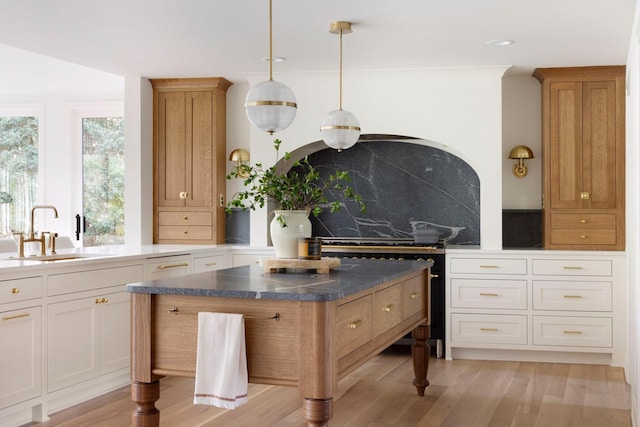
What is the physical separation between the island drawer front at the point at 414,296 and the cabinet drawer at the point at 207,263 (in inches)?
77.1

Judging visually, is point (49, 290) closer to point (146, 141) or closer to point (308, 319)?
point (308, 319)

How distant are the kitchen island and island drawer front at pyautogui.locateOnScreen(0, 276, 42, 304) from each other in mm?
1055

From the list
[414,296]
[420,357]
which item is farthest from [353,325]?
[420,357]

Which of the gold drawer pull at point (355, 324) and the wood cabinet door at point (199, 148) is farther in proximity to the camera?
the wood cabinet door at point (199, 148)

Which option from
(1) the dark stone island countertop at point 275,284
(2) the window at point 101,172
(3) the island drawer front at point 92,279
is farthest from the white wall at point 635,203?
(2) the window at point 101,172

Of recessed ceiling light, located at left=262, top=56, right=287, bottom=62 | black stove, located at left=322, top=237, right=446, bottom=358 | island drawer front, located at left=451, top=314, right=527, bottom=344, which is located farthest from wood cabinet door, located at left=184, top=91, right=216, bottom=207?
island drawer front, located at left=451, top=314, right=527, bottom=344

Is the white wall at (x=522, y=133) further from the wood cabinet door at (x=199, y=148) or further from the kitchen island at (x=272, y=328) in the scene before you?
the kitchen island at (x=272, y=328)

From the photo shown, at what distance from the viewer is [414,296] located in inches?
165

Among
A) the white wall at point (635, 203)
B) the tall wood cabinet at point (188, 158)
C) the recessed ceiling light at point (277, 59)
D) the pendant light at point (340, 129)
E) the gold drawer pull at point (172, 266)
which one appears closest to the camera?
the white wall at point (635, 203)

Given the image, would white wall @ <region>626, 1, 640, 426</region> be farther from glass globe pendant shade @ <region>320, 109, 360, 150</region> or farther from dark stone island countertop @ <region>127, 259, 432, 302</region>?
glass globe pendant shade @ <region>320, 109, 360, 150</region>

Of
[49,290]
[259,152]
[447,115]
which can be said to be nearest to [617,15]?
[447,115]

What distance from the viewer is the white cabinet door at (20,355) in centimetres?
369

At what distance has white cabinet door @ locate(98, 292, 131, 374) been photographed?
453cm

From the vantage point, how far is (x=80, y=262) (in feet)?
14.0
